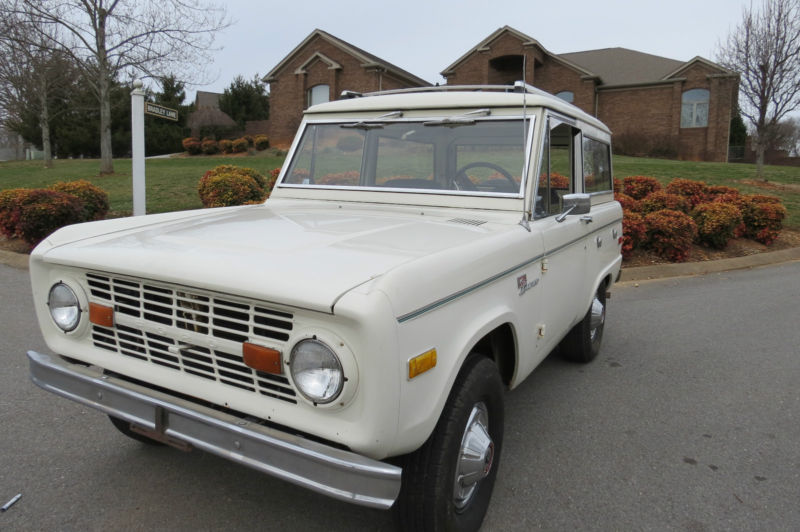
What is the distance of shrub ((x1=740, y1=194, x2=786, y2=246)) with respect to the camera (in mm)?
10266

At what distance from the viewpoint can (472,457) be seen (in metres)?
2.36

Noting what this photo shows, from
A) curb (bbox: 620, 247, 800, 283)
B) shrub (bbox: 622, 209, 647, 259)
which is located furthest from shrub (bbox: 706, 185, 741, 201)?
shrub (bbox: 622, 209, 647, 259)

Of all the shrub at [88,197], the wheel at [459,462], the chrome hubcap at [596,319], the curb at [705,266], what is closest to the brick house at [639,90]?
the curb at [705,266]

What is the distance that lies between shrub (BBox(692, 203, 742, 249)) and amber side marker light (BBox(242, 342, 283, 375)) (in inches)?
368

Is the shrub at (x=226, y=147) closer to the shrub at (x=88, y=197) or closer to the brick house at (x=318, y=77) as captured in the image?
the brick house at (x=318, y=77)

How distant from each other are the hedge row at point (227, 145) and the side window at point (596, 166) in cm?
2769

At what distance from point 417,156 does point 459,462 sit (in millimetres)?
1841

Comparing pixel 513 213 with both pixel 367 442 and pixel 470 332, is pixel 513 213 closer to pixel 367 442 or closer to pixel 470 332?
pixel 470 332

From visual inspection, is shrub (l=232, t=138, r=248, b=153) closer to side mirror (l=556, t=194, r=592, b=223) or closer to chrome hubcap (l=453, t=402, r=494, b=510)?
side mirror (l=556, t=194, r=592, b=223)

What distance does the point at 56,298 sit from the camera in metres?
2.50

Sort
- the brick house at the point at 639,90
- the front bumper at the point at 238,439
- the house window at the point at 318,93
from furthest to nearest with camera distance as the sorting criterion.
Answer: the house window at the point at 318,93 → the brick house at the point at 639,90 → the front bumper at the point at 238,439

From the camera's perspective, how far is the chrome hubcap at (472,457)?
232cm

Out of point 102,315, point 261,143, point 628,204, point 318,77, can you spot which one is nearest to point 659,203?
point 628,204

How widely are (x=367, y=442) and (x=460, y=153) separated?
201 centimetres
